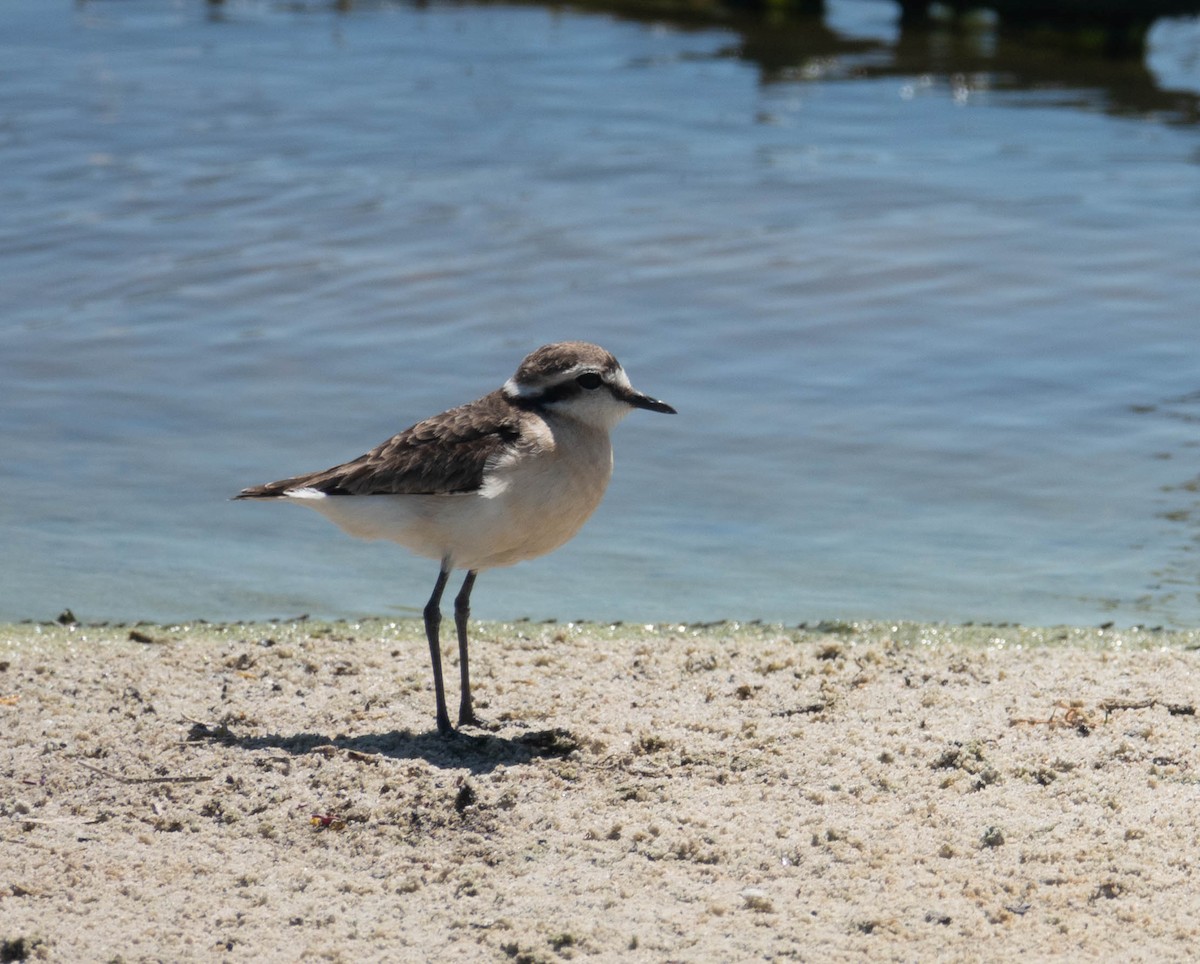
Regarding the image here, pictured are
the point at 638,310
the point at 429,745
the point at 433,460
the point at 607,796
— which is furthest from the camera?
the point at 638,310

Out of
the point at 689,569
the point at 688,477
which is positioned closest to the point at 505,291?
the point at 688,477

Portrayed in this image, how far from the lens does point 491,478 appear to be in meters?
5.57

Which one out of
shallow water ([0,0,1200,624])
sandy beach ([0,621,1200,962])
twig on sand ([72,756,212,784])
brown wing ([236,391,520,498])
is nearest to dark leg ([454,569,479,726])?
sandy beach ([0,621,1200,962])

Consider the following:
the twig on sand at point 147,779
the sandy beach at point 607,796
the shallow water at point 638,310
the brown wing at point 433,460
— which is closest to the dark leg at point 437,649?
the sandy beach at point 607,796

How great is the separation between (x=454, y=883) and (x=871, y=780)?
141 centimetres

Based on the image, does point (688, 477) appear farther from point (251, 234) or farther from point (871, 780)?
point (251, 234)

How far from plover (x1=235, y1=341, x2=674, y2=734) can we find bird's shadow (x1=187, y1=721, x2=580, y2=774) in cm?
11

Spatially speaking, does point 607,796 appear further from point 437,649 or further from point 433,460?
point 433,460

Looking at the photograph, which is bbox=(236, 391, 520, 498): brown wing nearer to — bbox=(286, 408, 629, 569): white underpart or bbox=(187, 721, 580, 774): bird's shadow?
bbox=(286, 408, 629, 569): white underpart

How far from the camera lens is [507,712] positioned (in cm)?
594

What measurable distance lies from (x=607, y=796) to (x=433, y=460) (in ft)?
4.31

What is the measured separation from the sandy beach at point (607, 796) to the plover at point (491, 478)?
576 mm

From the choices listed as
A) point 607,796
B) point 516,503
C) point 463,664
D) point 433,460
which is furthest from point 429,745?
point 433,460

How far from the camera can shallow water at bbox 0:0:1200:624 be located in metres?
7.68
